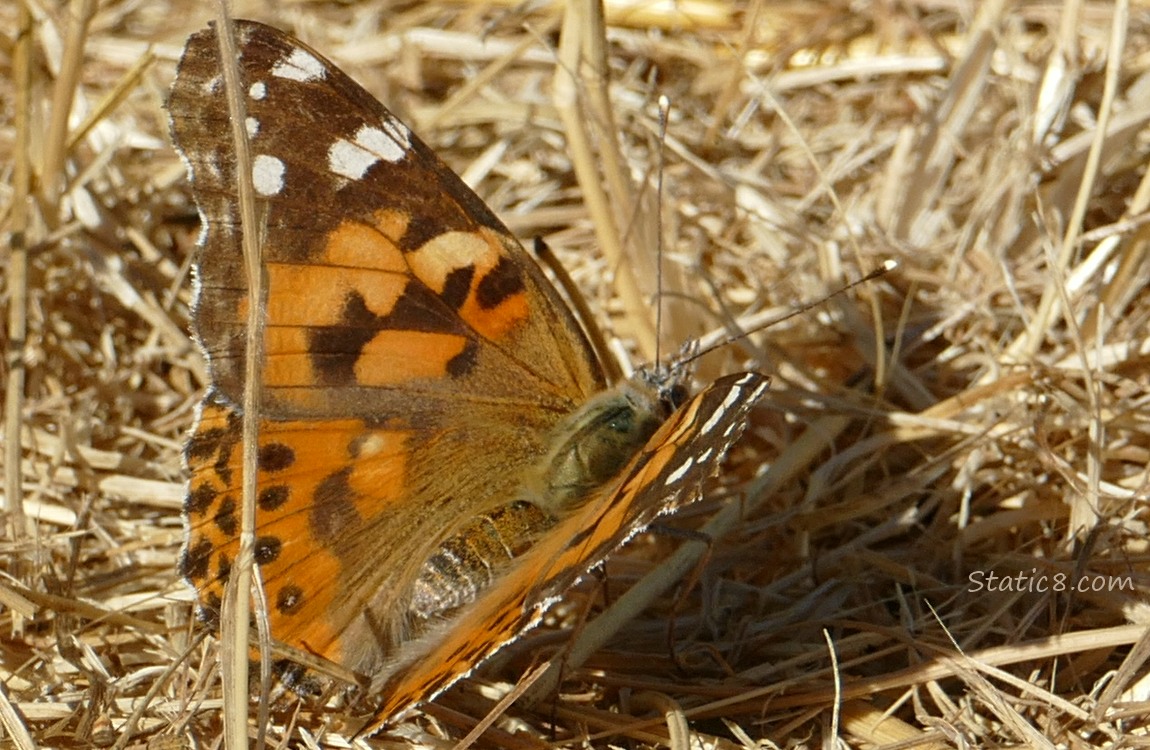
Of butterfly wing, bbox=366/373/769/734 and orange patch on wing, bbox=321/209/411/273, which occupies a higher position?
orange patch on wing, bbox=321/209/411/273

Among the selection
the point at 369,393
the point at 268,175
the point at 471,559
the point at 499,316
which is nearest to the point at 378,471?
the point at 369,393

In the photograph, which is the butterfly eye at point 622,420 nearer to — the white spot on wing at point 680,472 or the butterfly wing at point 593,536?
the butterfly wing at point 593,536

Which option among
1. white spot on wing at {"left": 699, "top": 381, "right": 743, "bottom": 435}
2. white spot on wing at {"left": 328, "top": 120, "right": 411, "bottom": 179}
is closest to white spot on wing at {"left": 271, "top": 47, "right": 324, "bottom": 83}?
white spot on wing at {"left": 328, "top": 120, "right": 411, "bottom": 179}

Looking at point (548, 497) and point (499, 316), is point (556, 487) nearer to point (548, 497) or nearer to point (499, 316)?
point (548, 497)

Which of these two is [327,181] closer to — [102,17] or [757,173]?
[757,173]

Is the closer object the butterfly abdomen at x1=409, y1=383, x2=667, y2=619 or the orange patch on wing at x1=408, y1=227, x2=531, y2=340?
the butterfly abdomen at x1=409, y1=383, x2=667, y2=619

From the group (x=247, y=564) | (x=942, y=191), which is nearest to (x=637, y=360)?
(x=942, y=191)

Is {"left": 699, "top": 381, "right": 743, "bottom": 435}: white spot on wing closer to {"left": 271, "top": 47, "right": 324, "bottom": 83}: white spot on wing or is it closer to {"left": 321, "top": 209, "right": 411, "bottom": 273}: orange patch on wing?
{"left": 321, "top": 209, "right": 411, "bottom": 273}: orange patch on wing
